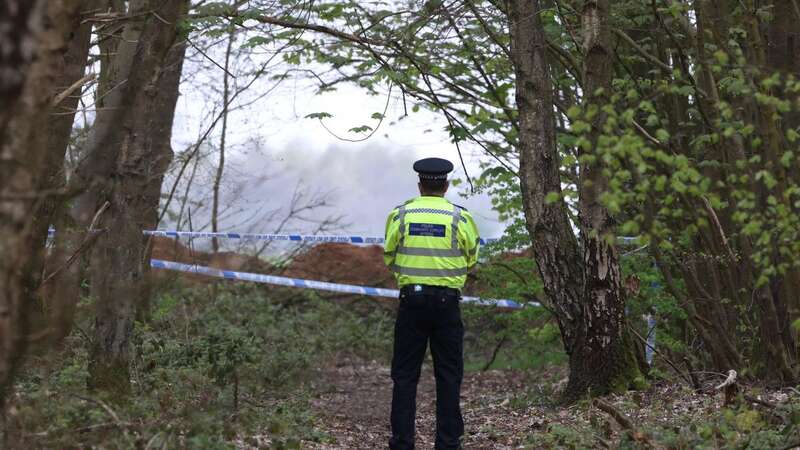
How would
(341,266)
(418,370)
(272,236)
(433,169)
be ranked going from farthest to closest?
(341,266)
(272,236)
(418,370)
(433,169)

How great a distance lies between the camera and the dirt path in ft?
26.8

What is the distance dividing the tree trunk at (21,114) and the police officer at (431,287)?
3579 mm

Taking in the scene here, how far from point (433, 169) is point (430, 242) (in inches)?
20.3

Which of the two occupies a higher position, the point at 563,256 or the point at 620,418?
the point at 563,256

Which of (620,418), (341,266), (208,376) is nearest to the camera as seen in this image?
(620,418)

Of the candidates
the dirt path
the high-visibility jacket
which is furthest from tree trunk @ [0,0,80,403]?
the dirt path

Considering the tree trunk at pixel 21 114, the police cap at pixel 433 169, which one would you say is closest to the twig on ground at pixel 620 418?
the police cap at pixel 433 169

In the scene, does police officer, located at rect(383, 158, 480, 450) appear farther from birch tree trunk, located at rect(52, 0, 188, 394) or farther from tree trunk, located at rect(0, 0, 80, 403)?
tree trunk, located at rect(0, 0, 80, 403)

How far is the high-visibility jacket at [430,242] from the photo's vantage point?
7.16 meters

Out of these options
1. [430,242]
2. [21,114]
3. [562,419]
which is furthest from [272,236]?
[21,114]

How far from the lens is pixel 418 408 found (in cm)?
1081

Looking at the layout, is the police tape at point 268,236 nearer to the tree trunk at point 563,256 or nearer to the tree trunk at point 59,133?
the tree trunk at point 563,256

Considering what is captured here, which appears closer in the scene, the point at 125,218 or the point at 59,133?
the point at 125,218

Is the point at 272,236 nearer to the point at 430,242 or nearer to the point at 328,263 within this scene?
the point at 328,263
